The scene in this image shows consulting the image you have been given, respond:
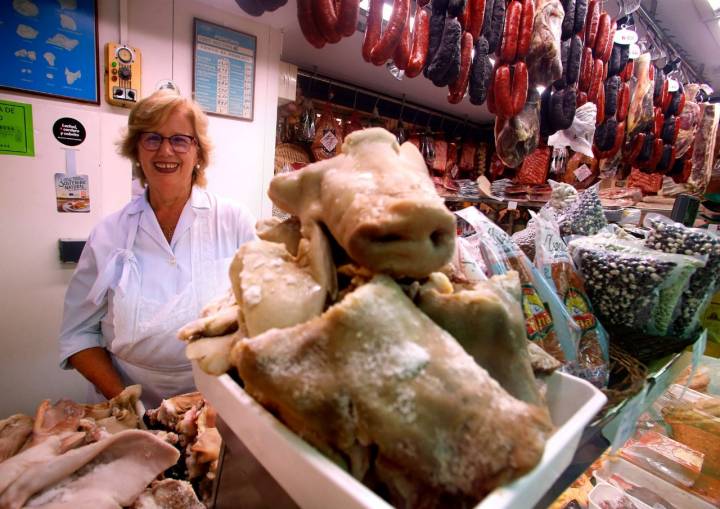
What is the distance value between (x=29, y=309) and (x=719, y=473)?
10.0 ft

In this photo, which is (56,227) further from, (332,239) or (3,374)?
(332,239)

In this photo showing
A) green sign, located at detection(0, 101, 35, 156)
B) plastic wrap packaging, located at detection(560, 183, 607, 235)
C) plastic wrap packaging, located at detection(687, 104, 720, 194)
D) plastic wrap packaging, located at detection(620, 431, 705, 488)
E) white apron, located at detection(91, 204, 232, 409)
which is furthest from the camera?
plastic wrap packaging, located at detection(687, 104, 720, 194)

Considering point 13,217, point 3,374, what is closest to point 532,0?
point 13,217

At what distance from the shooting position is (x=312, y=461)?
13.5 inches

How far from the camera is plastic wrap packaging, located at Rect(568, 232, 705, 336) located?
907mm

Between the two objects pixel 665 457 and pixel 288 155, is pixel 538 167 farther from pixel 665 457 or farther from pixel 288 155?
pixel 665 457

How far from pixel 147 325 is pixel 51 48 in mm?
1407

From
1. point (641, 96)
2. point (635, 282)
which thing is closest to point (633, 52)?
point (641, 96)

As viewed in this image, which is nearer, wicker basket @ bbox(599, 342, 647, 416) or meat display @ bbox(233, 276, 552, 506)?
meat display @ bbox(233, 276, 552, 506)

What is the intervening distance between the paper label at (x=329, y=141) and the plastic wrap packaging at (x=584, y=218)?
2.45 m

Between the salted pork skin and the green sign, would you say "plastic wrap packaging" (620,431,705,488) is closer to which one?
the salted pork skin

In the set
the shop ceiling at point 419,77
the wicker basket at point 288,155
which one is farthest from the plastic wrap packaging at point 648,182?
the wicker basket at point 288,155

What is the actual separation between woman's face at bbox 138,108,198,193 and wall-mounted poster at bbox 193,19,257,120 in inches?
27.1

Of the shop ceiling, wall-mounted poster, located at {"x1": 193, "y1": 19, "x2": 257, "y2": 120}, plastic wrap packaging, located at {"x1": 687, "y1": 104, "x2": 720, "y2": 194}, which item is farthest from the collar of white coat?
plastic wrap packaging, located at {"x1": 687, "y1": 104, "x2": 720, "y2": 194}
